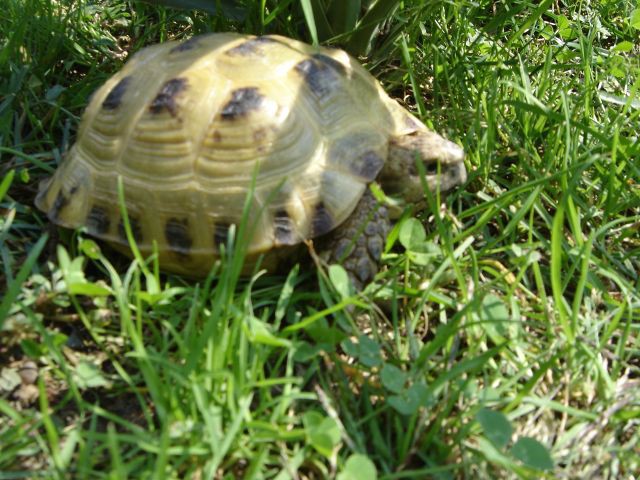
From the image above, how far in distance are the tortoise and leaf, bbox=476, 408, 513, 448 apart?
532 mm

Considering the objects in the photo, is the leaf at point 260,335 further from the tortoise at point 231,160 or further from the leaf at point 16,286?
the leaf at point 16,286

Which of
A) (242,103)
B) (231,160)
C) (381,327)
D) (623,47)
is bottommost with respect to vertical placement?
(381,327)

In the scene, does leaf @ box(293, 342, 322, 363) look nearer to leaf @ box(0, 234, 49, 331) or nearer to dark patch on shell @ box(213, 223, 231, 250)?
dark patch on shell @ box(213, 223, 231, 250)

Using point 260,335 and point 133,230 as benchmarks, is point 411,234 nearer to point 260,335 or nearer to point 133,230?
point 260,335

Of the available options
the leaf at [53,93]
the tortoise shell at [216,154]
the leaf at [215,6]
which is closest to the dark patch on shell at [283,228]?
the tortoise shell at [216,154]

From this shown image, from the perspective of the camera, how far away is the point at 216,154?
5.90 ft

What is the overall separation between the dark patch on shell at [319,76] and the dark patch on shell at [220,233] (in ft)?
1.48

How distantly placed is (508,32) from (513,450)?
1857 mm

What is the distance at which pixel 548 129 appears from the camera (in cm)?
231

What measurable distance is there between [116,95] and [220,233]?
518 mm

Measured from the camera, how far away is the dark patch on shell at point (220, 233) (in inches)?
70.0

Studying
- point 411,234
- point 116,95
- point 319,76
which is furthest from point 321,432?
point 116,95

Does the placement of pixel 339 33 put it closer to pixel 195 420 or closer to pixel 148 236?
pixel 148 236

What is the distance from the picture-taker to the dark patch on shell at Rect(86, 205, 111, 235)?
1.86m
